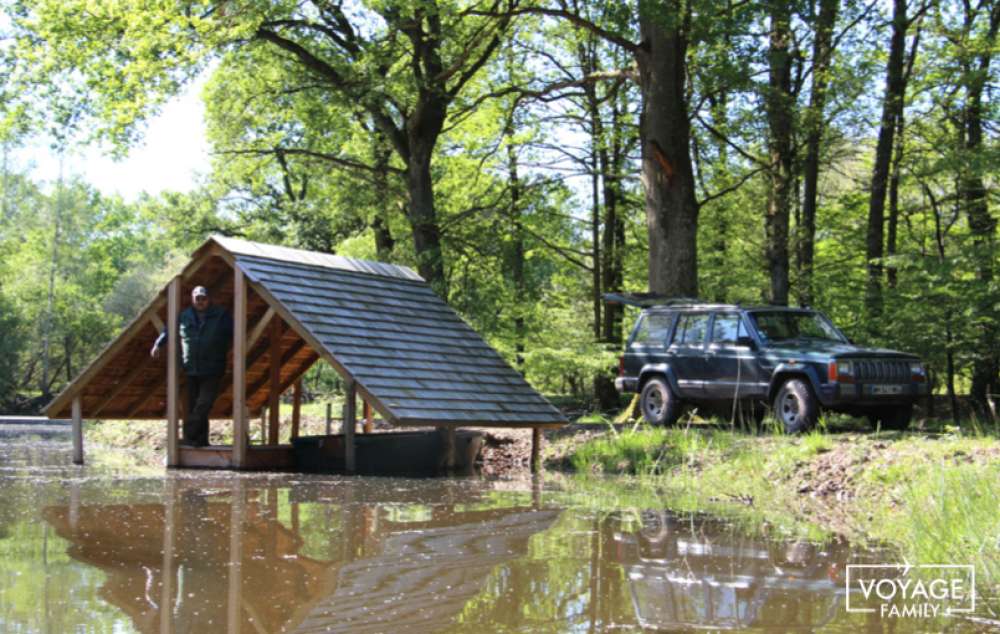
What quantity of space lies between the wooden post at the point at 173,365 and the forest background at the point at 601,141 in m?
6.60

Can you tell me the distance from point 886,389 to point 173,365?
9.49m

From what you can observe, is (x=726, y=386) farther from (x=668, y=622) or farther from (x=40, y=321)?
(x=40, y=321)

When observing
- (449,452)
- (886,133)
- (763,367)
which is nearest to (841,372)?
(763,367)

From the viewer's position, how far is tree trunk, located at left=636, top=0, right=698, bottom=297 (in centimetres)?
1897

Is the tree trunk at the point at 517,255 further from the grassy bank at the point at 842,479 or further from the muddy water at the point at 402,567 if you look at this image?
the muddy water at the point at 402,567

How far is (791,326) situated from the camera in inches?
648

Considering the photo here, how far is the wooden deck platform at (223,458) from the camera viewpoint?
14.4 metres

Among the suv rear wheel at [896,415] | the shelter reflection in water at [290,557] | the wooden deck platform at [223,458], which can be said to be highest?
the suv rear wheel at [896,415]

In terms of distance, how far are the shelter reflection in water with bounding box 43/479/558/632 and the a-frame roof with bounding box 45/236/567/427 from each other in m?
3.04

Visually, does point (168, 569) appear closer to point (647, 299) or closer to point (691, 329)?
point (691, 329)

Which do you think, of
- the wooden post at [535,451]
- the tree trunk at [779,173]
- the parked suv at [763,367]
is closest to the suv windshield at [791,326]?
the parked suv at [763,367]

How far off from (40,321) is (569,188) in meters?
31.7

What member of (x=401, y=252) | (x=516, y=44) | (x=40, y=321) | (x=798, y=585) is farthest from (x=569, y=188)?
(x=40, y=321)

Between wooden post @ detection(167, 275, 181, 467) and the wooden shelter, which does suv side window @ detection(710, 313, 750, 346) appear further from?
wooden post @ detection(167, 275, 181, 467)
